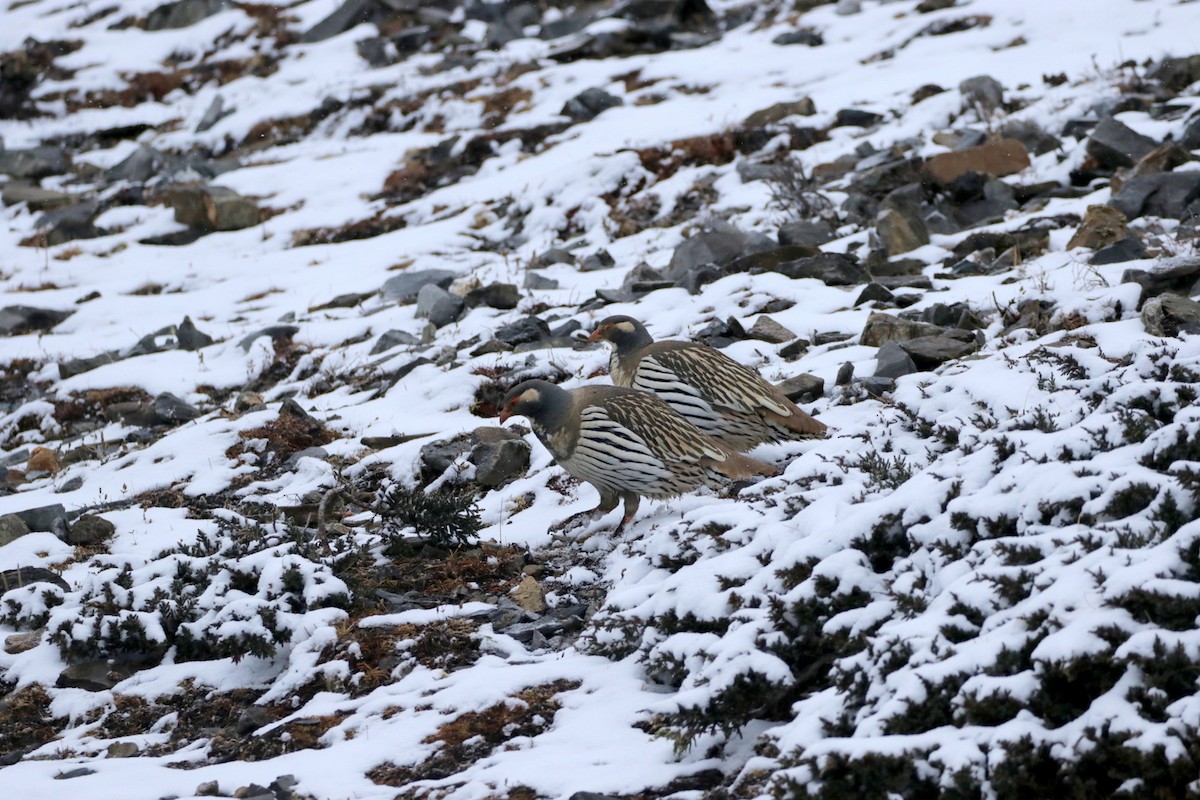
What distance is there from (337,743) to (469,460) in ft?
10.7

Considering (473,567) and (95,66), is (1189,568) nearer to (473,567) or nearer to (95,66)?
(473,567)

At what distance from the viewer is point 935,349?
8.22 metres

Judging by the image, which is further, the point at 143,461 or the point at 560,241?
the point at 560,241

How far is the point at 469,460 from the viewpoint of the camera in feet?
27.3

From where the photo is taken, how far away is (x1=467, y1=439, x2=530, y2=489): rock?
8203 millimetres

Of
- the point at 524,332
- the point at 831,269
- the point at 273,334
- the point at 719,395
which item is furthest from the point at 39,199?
the point at 719,395

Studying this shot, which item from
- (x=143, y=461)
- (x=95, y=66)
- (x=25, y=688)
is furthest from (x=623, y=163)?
(x=95, y=66)

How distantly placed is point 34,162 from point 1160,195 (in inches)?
736

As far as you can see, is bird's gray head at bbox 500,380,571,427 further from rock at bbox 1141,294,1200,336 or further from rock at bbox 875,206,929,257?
rock at bbox 875,206,929,257

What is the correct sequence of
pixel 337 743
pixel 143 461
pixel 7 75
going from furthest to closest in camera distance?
1. pixel 7 75
2. pixel 143 461
3. pixel 337 743

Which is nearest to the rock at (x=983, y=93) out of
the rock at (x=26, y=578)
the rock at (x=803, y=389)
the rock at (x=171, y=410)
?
the rock at (x=803, y=389)

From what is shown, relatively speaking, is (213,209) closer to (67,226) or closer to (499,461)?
(67,226)

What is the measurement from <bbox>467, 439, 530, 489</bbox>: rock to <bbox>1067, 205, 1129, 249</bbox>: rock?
16.9ft

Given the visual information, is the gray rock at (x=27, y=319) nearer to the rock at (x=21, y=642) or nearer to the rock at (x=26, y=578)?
the rock at (x=26, y=578)
